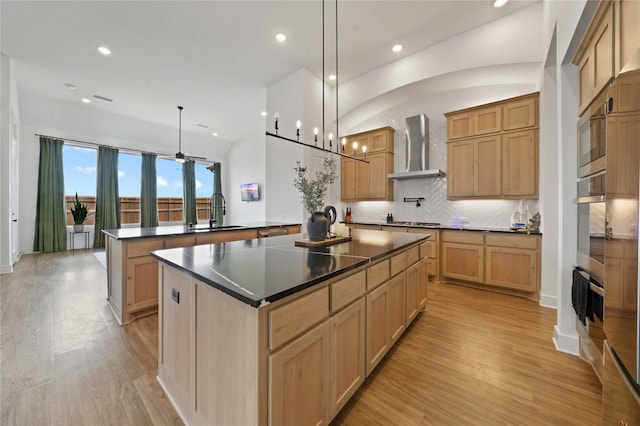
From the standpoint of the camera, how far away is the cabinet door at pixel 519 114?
11.0ft

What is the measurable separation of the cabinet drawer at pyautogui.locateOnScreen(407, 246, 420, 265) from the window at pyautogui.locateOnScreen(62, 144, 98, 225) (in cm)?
868

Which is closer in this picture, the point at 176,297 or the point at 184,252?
the point at 176,297

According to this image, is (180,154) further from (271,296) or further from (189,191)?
(271,296)

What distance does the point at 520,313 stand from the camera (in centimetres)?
281

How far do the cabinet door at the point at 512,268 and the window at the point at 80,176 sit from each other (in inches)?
381

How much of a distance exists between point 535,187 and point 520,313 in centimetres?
176

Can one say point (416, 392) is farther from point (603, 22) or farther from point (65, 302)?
point (65, 302)

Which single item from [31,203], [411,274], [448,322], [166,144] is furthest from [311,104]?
[31,203]

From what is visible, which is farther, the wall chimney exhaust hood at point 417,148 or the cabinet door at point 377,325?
the wall chimney exhaust hood at point 417,148

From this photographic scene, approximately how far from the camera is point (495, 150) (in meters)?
3.61

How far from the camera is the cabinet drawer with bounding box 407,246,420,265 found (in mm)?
2273

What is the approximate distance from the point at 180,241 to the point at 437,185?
4332 millimetres

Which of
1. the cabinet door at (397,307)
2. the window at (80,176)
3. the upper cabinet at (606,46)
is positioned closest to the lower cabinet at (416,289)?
the cabinet door at (397,307)

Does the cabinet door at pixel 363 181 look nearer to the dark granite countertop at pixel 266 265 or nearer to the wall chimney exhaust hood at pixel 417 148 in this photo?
the wall chimney exhaust hood at pixel 417 148
